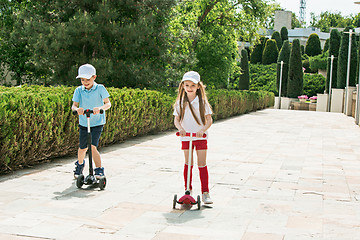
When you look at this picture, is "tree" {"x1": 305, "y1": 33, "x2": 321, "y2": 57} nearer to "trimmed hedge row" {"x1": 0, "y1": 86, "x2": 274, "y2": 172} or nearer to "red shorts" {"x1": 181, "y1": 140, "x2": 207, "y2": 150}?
"trimmed hedge row" {"x1": 0, "y1": 86, "x2": 274, "y2": 172}

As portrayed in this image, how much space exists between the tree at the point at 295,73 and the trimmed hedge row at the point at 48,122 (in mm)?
37859

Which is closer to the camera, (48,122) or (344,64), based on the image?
(48,122)

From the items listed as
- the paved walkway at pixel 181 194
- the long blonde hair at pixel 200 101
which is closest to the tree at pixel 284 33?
the paved walkway at pixel 181 194

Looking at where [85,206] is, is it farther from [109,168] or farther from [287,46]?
[287,46]

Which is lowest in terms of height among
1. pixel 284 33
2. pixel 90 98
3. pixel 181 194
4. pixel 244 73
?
pixel 181 194

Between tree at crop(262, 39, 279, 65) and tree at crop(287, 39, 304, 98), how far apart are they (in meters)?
15.5

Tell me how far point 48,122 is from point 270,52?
59.2 metres

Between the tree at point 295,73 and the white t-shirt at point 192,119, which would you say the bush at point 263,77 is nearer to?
the tree at point 295,73

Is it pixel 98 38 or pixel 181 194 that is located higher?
pixel 98 38

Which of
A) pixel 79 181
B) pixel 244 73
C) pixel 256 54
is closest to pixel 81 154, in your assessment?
pixel 79 181

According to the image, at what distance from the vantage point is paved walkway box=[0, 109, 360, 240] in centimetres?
429

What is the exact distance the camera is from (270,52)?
64.1 m

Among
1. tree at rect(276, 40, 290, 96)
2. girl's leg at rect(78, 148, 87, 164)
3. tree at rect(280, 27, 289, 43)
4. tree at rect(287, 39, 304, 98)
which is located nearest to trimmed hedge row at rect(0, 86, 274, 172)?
girl's leg at rect(78, 148, 87, 164)

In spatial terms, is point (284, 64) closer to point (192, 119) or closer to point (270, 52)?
point (270, 52)
